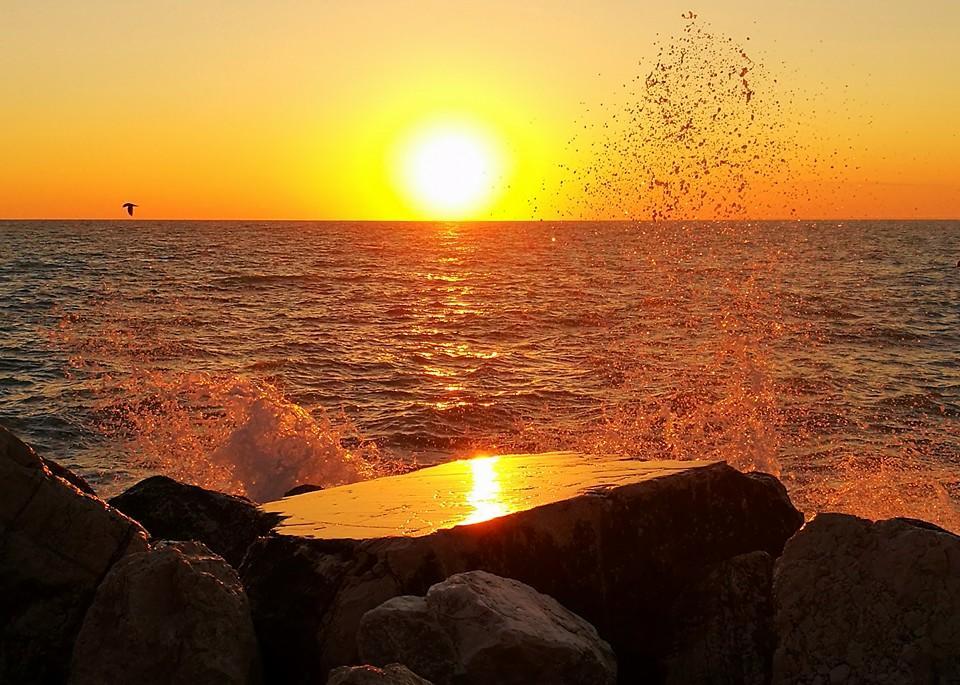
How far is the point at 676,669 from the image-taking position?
4.55 meters

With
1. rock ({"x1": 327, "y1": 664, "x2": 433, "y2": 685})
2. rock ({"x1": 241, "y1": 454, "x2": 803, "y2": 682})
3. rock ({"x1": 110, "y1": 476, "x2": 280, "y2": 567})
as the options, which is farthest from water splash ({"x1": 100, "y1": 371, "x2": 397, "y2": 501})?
rock ({"x1": 327, "y1": 664, "x2": 433, "y2": 685})

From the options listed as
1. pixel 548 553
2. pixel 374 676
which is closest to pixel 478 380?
pixel 548 553

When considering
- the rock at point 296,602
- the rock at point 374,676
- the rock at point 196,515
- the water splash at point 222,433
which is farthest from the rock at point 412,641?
the water splash at point 222,433

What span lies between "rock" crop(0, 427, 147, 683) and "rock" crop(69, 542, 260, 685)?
1.01 feet

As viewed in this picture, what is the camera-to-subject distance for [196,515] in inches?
233

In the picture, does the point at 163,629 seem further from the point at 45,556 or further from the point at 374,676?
the point at 374,676

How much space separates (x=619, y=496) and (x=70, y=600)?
268 centimetres

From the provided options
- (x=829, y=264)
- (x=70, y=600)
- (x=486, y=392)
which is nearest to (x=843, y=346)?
(x=486, y=392)

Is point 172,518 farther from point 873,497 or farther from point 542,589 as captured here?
point 873,497

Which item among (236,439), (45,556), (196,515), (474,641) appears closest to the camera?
(474,641)

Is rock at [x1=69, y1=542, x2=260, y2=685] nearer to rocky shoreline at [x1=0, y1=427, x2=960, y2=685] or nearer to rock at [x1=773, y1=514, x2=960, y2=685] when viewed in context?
rocky shoreline at [x1=0, y1=427, x2=960, y2=685]

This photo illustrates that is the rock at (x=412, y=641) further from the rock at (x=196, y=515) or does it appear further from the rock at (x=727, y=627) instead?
the rock at (x=196, y=515)

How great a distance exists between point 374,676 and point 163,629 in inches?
46.4

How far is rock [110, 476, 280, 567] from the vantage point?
5.73m
